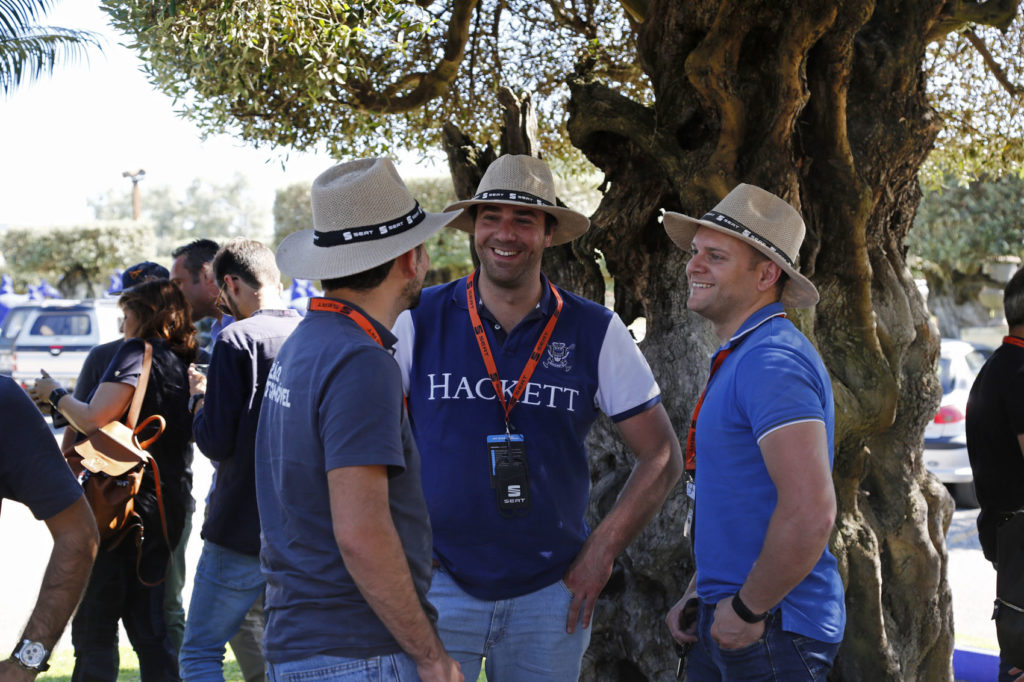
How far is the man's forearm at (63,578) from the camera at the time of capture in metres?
2.50

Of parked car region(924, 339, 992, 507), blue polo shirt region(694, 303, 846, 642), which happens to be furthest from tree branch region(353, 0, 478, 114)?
parked car region(924, 339, 992, 507)

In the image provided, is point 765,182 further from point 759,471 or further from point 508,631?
point 508,631

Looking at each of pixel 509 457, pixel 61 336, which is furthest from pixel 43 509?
pixel 61 336

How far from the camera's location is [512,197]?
12.2ft

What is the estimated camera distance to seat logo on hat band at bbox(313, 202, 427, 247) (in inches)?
103

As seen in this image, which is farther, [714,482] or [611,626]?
[611,626]

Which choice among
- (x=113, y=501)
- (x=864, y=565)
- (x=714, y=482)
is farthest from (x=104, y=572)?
(x=864, y=565)

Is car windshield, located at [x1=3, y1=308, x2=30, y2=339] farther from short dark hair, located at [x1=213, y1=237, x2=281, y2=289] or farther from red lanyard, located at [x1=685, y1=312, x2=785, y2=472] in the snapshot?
red lanyard, located at [x1=685, y1=312, x2=785, y2=472]

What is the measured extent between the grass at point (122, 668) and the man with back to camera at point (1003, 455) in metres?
4.40

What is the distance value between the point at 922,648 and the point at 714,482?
3.15 meters

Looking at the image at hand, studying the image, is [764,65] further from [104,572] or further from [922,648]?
[104,572]

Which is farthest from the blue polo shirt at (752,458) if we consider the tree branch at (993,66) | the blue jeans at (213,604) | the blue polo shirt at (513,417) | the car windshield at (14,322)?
the car windshield at (14,322)

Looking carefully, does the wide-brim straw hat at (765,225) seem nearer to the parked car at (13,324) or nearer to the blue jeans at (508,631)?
the blue jeans at (508,631)

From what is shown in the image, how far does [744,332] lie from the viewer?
299 cm
